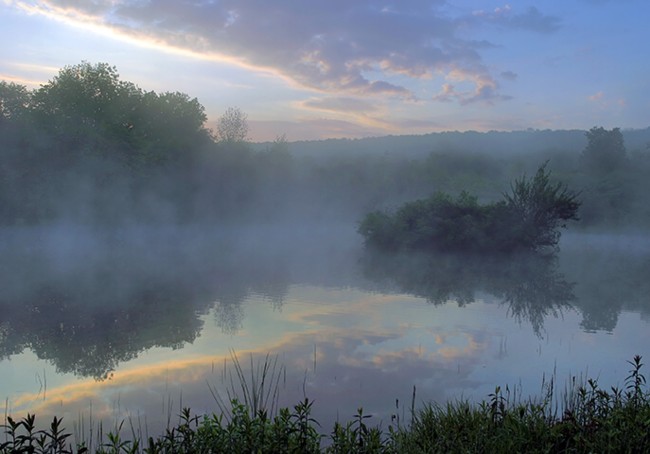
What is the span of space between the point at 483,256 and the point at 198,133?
41.7m

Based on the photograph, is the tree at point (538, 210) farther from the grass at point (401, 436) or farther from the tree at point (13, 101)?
the tree at point (13, 101)

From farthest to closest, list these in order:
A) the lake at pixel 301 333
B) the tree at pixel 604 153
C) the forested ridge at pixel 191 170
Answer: the tree at pixel 604 153 < the forested ridge at pixel 191 170 < the lake at pixel 301 333

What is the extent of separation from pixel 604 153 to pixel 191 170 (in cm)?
6683

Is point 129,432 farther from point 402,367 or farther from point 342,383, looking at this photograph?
point 402,367

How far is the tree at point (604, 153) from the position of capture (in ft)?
291

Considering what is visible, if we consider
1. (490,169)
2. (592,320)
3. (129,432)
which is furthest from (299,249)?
(490,169)

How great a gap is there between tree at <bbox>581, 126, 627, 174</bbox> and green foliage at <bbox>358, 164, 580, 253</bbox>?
193ft

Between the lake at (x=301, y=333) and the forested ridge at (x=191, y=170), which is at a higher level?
the forested ridge at (x=191, y=170)

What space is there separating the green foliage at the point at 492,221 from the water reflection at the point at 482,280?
2.34 metres

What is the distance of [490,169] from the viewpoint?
316 feet

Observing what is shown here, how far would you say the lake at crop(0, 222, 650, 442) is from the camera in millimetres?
8375

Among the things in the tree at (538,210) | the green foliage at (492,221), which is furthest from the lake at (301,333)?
the tree at (538,210)

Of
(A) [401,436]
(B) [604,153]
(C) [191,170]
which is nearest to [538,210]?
(A) [401,436]

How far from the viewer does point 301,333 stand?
1276cm
